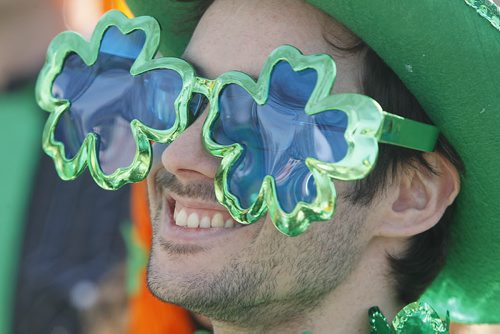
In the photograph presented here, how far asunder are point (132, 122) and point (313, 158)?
467 millimetres

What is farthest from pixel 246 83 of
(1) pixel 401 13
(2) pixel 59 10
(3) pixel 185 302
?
(2) pixel 59 10

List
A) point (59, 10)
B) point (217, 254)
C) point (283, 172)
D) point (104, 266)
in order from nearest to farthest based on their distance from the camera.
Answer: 1. point (283, 172)
2. point (217, 254)
3. point (104, 266)
4. point (59, 10)

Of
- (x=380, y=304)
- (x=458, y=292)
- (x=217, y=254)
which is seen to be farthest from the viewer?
(x=458, y=292)

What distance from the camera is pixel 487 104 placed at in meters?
2.40

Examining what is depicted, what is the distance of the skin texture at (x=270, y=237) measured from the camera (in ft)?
8.18

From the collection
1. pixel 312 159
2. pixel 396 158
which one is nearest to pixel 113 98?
pixel 312 159

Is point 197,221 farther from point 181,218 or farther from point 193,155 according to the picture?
point 193,155

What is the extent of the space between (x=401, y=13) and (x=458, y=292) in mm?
908

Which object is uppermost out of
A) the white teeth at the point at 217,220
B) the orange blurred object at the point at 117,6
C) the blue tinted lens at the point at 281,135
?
the blue tinted lens at the point at 281,135

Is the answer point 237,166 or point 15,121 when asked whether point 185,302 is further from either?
point 15,121

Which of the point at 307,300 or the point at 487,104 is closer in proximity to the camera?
the point at 487,104

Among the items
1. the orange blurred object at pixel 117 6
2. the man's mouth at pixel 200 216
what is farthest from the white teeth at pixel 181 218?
the orange blurred object at pixel 117 6

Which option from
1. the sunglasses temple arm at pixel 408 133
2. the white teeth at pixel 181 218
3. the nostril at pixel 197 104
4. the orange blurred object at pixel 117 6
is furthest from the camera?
the orange blurred object at pixel 117 6

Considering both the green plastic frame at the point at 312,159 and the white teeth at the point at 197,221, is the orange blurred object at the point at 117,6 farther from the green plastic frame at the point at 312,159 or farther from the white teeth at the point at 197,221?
the green plastic frame at the point at 312,159
